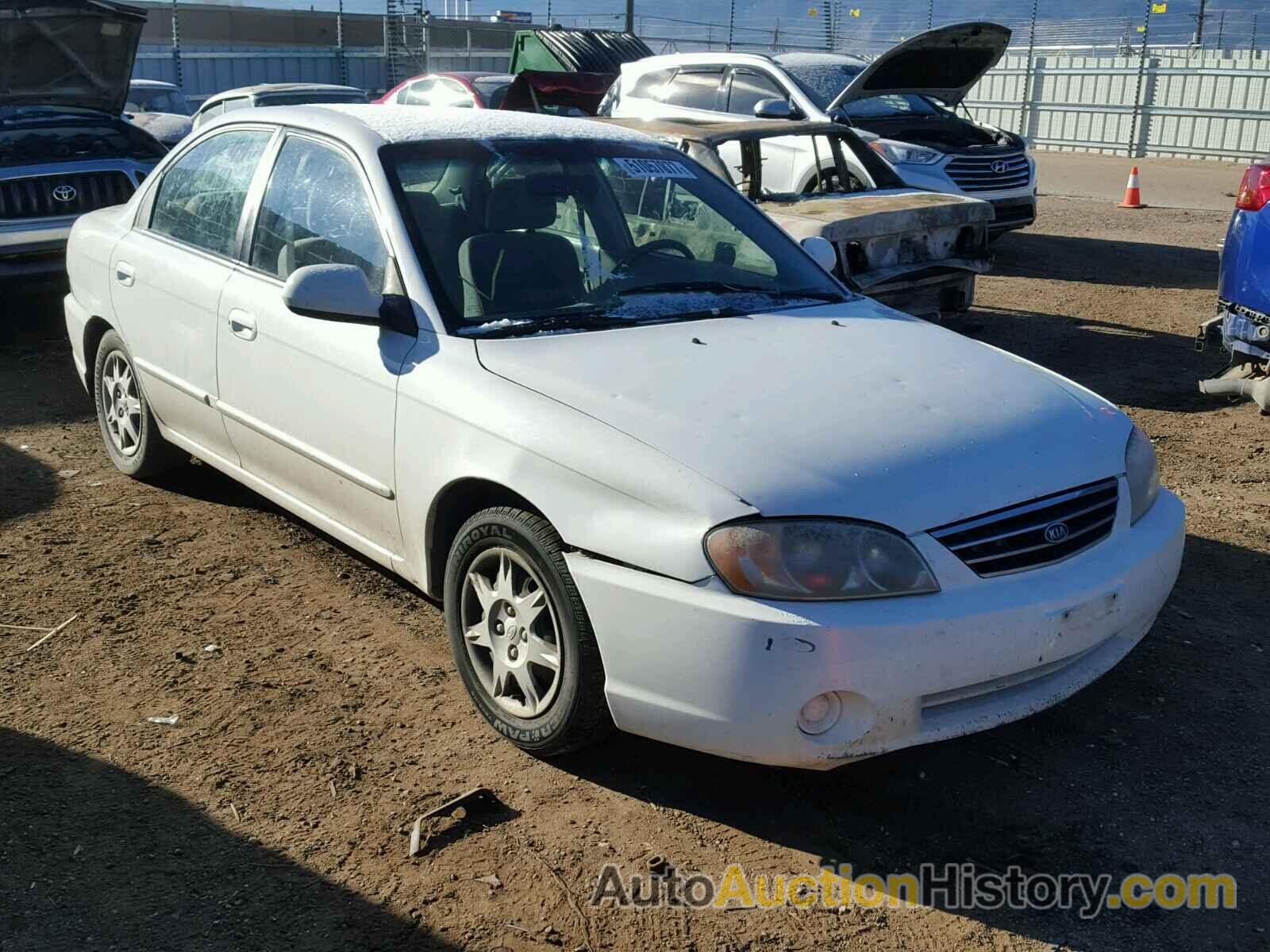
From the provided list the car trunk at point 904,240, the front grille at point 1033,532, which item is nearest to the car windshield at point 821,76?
the car trunk at point 904,240

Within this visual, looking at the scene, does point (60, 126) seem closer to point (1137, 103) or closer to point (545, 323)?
point (545, 323)

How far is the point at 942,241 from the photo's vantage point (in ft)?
26.5

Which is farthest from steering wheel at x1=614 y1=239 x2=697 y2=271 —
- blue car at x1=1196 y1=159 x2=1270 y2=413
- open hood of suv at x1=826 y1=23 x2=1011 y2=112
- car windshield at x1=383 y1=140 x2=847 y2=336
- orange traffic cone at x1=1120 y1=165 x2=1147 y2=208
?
orange traffic cone at x1=1120 y1=165 x2=1147 y2=208

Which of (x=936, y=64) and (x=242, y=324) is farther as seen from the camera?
(x=936, y=64)

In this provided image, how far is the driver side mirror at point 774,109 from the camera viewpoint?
1083cm

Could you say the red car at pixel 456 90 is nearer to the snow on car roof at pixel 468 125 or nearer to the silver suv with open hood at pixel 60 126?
the silver suv with open hood at pixel 60 126

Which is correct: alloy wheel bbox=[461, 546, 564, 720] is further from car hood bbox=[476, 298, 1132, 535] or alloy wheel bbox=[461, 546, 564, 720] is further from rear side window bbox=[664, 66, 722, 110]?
rear side window bbox=[664, 66, 722, 110]

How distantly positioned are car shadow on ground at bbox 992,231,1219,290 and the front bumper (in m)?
8.78

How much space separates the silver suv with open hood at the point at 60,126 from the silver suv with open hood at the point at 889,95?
471cm

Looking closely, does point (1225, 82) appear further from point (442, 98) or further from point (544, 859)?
point (544, 859)

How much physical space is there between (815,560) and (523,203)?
184cm

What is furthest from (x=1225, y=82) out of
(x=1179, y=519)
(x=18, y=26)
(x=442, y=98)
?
(x=1179, y=519)

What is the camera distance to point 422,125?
4422 millimetres

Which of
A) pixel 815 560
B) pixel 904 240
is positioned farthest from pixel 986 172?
pixel 815 560
